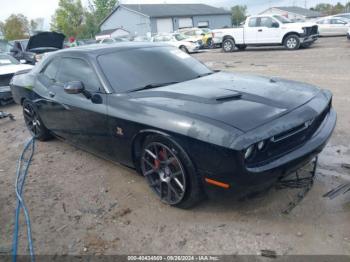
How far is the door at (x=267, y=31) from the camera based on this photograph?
16.7 meters

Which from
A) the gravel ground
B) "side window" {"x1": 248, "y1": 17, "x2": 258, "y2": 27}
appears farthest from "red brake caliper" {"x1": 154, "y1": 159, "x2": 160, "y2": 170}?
"side window" {"x1": 248, "y1": 17, "x2": 258, "y2": 27}

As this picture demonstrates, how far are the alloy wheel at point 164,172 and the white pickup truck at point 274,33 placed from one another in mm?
14599

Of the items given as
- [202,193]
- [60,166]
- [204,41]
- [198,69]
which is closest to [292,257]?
[202,193]

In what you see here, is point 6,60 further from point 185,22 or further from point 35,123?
point 185,22

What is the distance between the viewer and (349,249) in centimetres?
265

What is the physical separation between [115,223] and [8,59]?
8564 millimetres

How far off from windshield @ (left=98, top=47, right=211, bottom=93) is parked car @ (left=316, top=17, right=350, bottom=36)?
20.4 meters

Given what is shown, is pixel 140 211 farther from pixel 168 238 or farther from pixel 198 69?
pixel 198 69

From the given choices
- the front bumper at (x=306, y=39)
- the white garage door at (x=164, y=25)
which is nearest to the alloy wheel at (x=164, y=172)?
the front bumper at (x=306, y=39)

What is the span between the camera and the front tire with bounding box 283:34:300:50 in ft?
53.6

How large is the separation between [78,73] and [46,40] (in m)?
10.9

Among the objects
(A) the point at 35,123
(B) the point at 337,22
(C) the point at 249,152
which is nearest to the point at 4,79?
(A) the point at 35,123

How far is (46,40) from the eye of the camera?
14047 mm

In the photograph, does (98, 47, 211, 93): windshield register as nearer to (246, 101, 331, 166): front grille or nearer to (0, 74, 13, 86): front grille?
(246, 101, 331, 166): front grille
